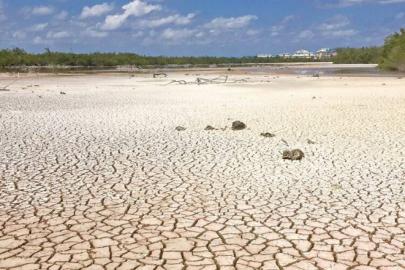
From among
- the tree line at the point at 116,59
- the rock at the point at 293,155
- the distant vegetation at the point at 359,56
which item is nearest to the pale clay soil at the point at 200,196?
the rock at the point at 293,155

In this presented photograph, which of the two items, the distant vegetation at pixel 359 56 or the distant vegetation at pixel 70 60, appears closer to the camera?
the distant vegetation at pixel 70 60

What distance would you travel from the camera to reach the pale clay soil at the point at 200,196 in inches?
165

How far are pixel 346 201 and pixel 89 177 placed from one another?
4071mm

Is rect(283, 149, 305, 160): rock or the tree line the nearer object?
rect(283, 149, 305, 160): rock

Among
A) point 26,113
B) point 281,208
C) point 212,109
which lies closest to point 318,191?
point 281,208

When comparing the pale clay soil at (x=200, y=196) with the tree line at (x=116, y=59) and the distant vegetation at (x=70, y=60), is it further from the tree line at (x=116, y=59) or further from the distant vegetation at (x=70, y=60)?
the distant vegetation at (x=70, y=60)

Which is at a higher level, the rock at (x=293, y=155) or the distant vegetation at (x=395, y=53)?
the distant vegetation at (x=395, y=53)

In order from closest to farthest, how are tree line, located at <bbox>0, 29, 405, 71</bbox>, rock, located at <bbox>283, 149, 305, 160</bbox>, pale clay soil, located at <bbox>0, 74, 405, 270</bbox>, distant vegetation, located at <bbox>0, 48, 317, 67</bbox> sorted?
pale clay soil, located at <bbox>0, 74, 405, 270</bbox>
rock, located at <bbox>283, 149, 305, 160</bbox>
tree line, located at <bbox>0, 29, 405, 71</bbox>
distant vegetation, located at <bbox>0, 48, 317, 67</bbox>

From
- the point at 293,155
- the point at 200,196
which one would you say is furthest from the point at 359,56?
the point at 200,196

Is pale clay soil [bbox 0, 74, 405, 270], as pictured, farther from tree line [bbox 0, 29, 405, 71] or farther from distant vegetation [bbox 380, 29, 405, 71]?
tree line [bbox 0, 29, 405, 71]

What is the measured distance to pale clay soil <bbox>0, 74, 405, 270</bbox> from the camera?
420cm

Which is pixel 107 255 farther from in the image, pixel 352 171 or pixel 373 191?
pixel 352 171

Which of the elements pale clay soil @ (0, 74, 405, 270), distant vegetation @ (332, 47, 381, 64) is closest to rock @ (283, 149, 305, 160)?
pale clay soil @ (0, 74, 405, 270)

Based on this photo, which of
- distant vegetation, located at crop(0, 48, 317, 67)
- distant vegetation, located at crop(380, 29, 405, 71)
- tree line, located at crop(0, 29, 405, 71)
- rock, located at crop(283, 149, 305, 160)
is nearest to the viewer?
rock, located at crop(283, 149, 305, 160)
